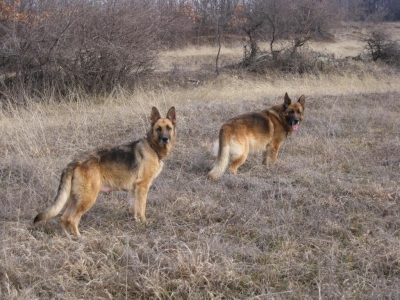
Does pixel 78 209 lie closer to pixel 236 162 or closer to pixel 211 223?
pixel 211 223

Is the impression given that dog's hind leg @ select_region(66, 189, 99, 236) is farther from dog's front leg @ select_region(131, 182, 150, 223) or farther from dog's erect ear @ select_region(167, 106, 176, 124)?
dog's erect ear @ select_region(167, 106, 176, 124)

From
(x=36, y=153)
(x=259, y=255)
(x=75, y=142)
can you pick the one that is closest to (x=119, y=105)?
(x=75, y=142)

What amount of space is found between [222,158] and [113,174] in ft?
6.80

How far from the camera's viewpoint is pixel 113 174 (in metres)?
4.39

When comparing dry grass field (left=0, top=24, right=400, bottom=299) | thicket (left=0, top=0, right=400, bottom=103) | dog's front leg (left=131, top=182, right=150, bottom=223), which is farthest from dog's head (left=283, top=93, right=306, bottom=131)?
thicket (left=0, top=0, right=400, bottom=103)

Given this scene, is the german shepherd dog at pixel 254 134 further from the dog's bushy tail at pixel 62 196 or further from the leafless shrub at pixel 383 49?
the leafless shrub at pixel 383 49

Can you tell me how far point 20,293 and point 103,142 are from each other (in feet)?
15.4

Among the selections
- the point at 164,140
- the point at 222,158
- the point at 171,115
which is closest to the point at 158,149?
the point at 164,140

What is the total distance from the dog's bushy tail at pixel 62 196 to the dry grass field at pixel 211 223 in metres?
0.28

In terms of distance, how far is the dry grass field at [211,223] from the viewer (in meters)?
3.15

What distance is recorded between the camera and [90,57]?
12016 mm

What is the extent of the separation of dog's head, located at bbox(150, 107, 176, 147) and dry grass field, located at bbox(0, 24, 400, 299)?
0.74 metres

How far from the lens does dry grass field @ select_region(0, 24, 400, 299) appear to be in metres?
3.15

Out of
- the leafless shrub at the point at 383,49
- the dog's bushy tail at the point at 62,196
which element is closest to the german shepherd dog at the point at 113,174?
the dog's bushy tail at the point at 62,196
